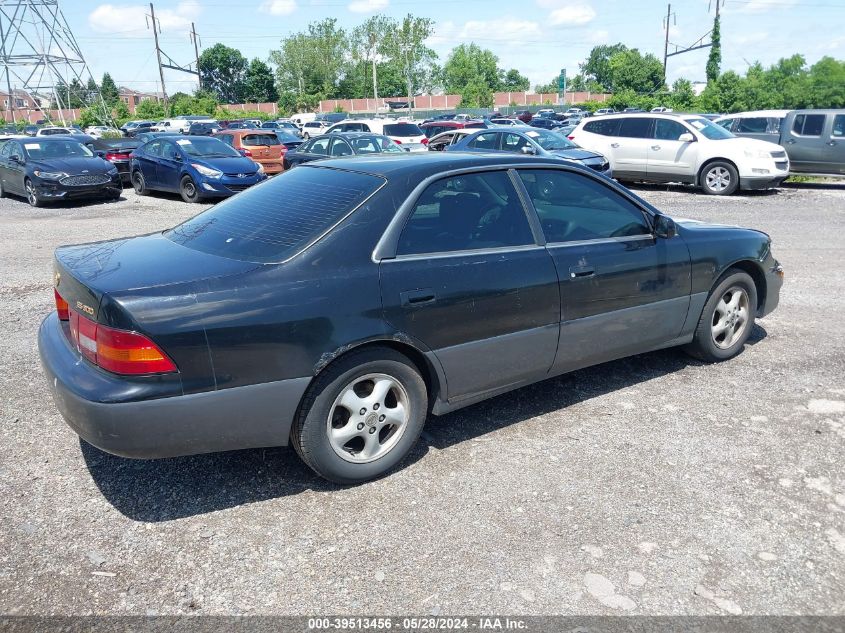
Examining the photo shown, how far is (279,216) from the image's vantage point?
370cm

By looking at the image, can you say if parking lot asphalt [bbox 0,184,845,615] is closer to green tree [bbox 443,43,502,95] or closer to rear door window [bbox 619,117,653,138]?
rear door window [bbox 619,117,653,138]

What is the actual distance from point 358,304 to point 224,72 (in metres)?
122

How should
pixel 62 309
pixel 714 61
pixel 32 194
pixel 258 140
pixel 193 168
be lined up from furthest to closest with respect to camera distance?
pixel 714 61
pixel 258 140
pixel 32 194
pixel 193 168
pixel 62 309

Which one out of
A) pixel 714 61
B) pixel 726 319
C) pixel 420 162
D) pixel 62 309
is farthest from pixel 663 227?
pixel 714 61

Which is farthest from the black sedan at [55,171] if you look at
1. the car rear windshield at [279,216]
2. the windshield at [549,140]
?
the car rear windshield at [279,216]

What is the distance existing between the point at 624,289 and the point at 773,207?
11.1 meters

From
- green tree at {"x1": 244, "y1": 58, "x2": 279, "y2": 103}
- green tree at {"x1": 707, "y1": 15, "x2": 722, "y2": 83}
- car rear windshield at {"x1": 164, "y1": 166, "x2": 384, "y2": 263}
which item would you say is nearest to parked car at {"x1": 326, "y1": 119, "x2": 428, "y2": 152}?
car rear windshield at {"x1": 164, "y1": 166, "x2": 384, "y2": 263}

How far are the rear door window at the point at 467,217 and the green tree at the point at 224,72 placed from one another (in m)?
116

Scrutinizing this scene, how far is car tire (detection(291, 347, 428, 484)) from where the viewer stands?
3.24 metres

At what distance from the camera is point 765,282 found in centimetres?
519

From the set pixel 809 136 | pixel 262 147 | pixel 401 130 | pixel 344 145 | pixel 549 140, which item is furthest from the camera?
pixel 401 130

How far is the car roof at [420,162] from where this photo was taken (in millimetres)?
3758

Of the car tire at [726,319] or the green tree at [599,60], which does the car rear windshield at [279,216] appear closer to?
the car tire at [726,319]

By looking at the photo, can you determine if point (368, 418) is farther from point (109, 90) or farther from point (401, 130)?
point (109, 90)
